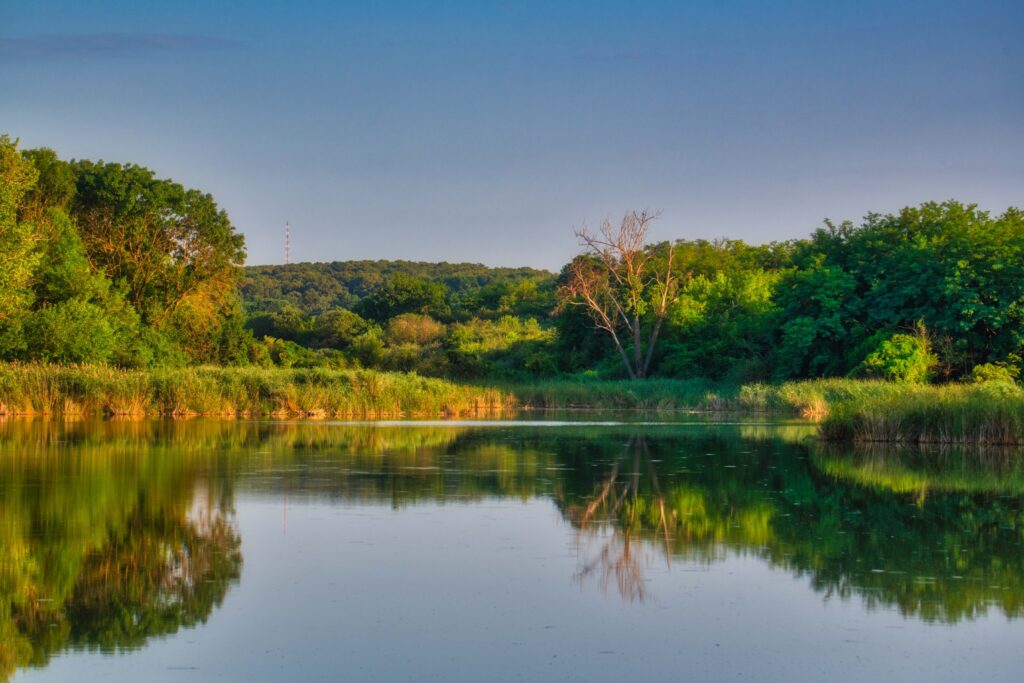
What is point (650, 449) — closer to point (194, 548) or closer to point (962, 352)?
point (194, 548)

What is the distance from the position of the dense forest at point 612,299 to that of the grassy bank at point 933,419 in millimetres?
13967

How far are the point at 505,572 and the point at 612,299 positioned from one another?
155ft

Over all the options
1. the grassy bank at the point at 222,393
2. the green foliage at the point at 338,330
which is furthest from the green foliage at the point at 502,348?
the grassy bank at the point at 222,393

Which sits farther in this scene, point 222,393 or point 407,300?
point 407,300

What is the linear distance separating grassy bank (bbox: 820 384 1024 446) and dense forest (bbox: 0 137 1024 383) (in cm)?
1397

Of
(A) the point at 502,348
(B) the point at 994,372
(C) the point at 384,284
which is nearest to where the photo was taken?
(B) the point at 994,372

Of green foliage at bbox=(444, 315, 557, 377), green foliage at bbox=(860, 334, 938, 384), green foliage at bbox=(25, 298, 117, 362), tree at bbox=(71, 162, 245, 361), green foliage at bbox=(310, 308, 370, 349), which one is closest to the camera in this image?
green foliage at bbox=(25, 298, 117, 362)

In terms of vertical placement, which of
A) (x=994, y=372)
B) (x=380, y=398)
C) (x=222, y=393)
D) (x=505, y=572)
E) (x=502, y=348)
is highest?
(x=502, y=348)

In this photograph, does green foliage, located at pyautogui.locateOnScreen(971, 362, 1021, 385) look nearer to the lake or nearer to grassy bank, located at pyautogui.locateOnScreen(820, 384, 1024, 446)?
grassy bank, located at pyautogui.locateOnScreen(820, 384, 1024, 446)

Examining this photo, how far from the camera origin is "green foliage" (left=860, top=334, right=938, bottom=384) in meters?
36.9

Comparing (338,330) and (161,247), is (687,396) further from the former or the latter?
(338,330)

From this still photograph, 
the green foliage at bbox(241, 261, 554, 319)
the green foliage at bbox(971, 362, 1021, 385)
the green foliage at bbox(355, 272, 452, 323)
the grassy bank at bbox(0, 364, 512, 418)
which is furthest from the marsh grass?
the green foliage at bbox(355, 272, 452, 323)

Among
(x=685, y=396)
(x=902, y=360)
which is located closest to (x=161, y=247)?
(x=685, y=396)

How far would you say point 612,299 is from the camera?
5512 cm
